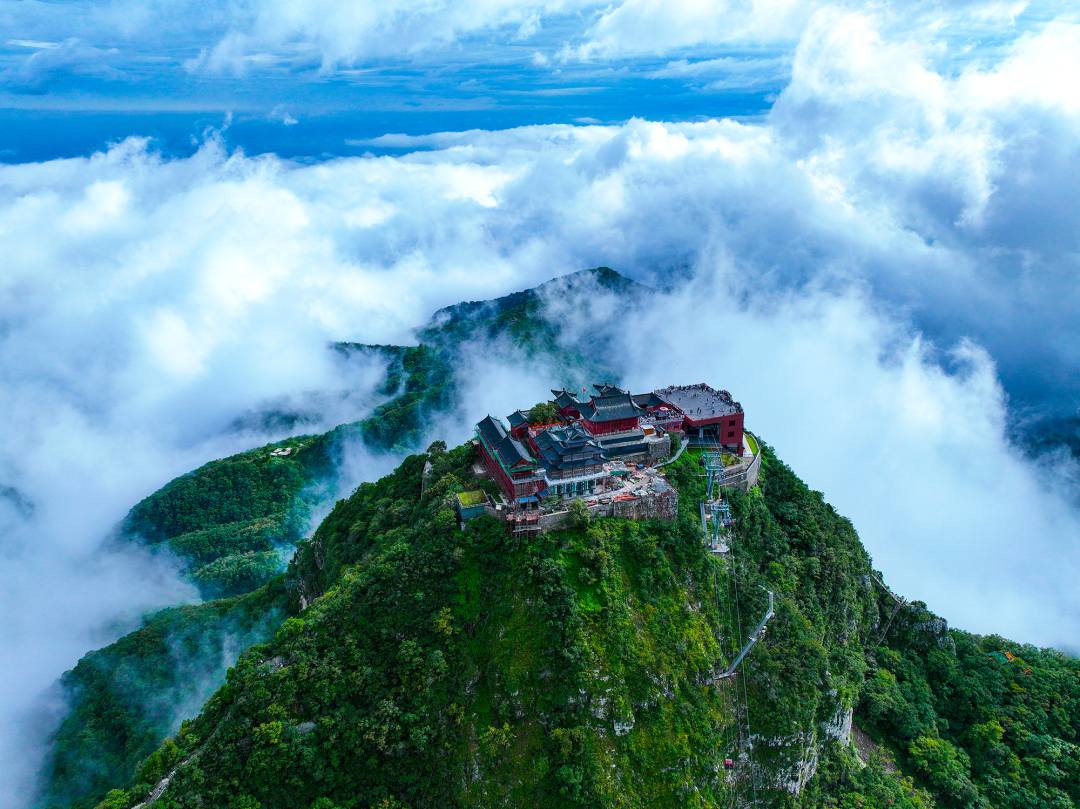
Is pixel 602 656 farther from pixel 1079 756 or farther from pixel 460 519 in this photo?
pixel 1079 756

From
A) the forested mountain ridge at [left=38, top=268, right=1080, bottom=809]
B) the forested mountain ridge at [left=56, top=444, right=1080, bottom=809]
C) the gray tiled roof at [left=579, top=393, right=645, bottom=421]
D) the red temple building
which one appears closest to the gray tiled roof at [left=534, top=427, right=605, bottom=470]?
the red temple building

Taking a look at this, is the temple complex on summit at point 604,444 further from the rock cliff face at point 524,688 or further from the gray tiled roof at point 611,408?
the rock cliff face at point 524,688

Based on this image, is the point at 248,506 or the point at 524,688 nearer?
the point at 524,688

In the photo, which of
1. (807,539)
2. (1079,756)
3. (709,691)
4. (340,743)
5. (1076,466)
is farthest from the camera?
(1076,466)

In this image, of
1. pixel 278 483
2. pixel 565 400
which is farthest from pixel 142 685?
pixel 565 400

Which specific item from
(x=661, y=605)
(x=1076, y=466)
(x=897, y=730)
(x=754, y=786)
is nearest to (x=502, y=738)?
(x=661, y=605)

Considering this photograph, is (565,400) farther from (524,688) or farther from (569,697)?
(569,697)

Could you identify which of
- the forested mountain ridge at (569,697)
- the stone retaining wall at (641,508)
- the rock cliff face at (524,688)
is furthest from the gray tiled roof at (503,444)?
the stone retaining wall at (641,508)
